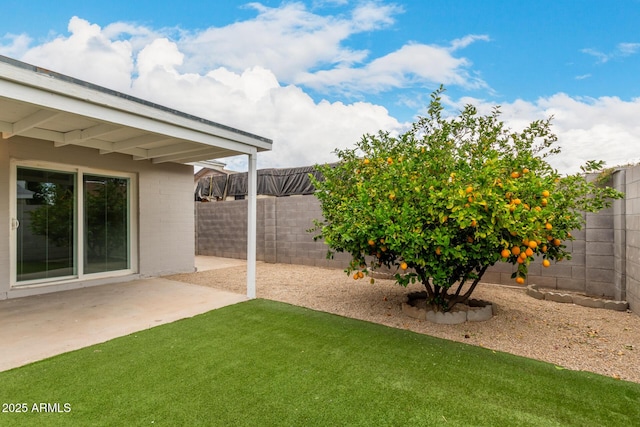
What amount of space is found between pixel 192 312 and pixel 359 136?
129 inches

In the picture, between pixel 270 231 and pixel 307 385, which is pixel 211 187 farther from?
pixel 307 385

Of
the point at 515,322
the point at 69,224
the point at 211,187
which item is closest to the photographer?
the point at 515,322

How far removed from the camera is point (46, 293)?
18.1ft

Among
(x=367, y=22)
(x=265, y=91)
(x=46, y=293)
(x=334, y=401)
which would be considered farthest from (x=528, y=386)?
(x=265, y=91)

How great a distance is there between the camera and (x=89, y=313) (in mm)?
4488

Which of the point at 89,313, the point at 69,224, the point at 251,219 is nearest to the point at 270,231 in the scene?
the point at 251,219

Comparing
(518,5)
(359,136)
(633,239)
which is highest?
(518,5)

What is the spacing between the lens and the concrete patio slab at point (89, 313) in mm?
3391

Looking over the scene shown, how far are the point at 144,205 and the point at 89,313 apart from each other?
3070 mm

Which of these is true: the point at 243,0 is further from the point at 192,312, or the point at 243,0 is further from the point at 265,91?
the point at 192,312

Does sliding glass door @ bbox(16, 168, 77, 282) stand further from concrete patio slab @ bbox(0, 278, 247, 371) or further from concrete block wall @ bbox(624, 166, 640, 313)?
concrete block wall @ bbox(624, 166, 640, 313)

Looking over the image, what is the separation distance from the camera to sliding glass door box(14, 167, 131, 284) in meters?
5.50

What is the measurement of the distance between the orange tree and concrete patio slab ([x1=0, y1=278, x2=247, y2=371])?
234 cm

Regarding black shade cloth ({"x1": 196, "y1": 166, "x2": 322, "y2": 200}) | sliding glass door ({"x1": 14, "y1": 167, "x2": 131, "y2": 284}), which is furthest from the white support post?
black shade cloth ({"x1": 196, "y1": 166, "x2": 322, "y2": 200})
